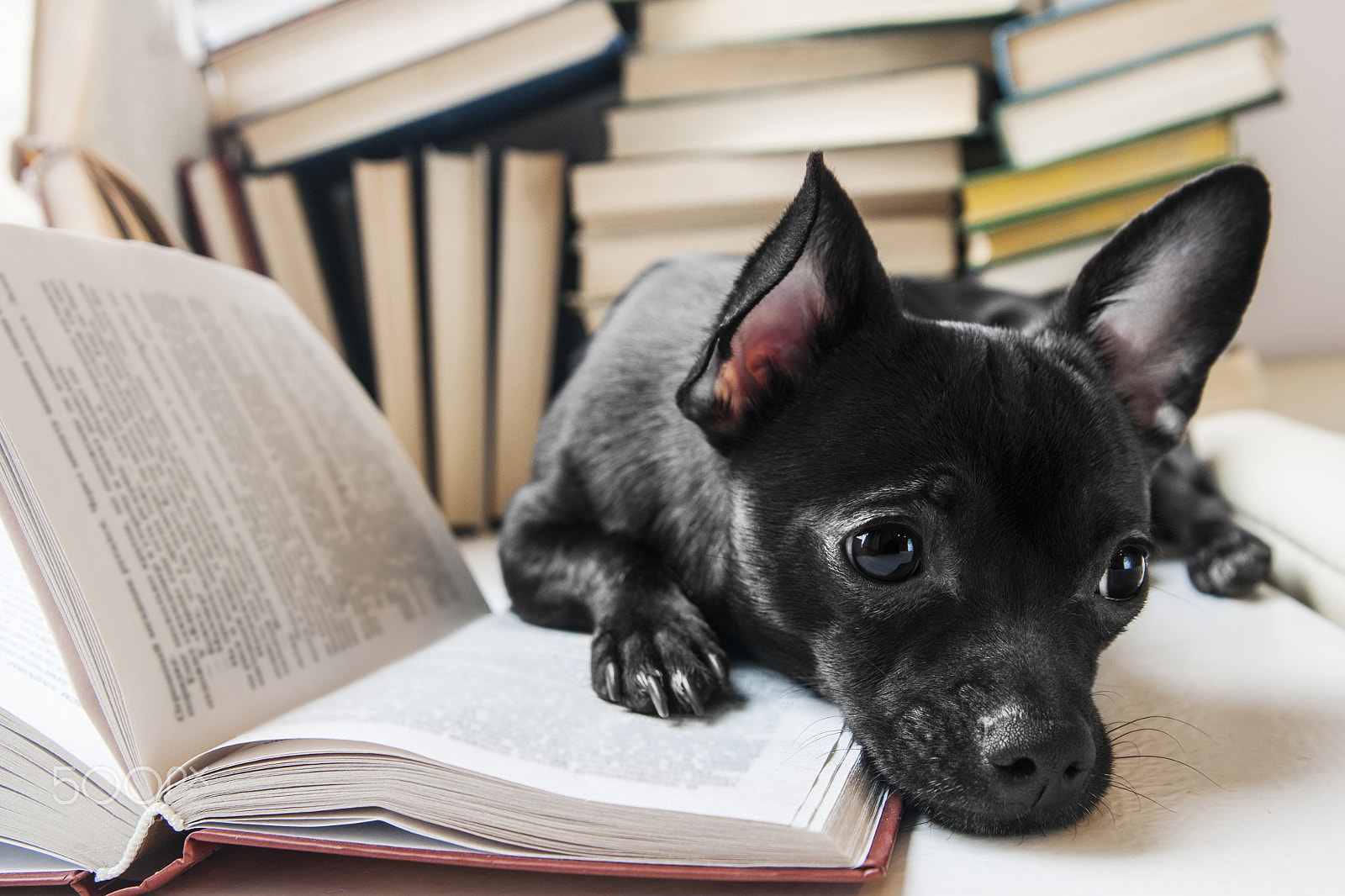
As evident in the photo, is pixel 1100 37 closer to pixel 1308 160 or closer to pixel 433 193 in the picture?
pixel 1308 160

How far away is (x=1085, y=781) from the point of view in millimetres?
688

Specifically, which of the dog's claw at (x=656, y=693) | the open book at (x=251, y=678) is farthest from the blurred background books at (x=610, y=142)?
the dog's claw at (x=656, y=693)

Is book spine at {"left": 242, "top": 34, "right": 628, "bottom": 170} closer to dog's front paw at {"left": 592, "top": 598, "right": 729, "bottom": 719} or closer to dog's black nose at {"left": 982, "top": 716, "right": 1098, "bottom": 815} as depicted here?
dog's front paw at {"left": 592, "top": 598, "right": 729, "bottom": 719}

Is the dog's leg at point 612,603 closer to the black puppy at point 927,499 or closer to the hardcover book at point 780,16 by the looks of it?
the black puppy at point 927,499

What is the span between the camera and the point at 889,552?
2.58 feet

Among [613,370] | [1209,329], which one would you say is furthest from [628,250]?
[1209,329]

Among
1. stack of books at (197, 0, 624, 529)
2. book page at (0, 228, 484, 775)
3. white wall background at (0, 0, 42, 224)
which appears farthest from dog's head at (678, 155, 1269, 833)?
white wall background at (0, 0, 42, 224)

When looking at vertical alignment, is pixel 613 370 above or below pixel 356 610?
above

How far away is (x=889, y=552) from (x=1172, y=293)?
48cm

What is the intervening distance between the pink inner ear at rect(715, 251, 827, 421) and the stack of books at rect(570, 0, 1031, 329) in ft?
3.47

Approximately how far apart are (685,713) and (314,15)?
1.69 metres

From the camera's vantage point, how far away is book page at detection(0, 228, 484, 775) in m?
0.82

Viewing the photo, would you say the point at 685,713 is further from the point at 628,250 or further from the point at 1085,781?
the point at 628,250

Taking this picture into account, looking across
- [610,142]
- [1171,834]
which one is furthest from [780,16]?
[1171,834]
